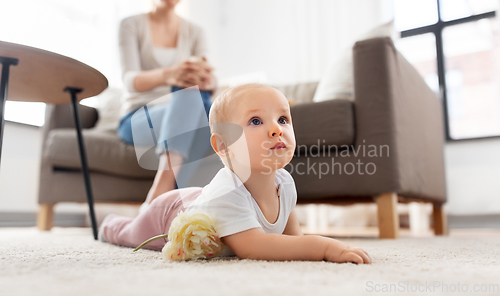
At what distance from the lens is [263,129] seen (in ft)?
2.01

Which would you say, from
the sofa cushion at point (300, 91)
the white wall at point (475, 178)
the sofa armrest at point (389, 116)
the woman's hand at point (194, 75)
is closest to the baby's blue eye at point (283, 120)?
the woman's hand at point (194, 75)

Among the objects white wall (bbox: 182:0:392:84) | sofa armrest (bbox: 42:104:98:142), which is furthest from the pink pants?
white wall (bbox: 182:0:392:84)

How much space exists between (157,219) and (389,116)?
0.77 meters

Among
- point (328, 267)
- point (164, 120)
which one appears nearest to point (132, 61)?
point (164, 120)

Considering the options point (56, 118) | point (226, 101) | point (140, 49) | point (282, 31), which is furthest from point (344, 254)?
point (282, 31)

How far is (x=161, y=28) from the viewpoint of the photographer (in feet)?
5.05

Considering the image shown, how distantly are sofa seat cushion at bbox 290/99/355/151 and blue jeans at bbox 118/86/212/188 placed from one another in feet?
1.51

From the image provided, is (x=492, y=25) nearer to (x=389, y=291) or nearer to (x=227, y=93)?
(x=227, y=93)

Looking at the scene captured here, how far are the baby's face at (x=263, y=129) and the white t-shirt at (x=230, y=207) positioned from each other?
4cm

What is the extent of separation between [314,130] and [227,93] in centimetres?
64

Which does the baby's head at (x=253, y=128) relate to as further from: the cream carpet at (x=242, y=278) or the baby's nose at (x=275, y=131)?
the cream carpet at (x=242, y=278)

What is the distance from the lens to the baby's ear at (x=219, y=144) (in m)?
0.64

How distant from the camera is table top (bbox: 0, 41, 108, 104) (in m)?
0.85

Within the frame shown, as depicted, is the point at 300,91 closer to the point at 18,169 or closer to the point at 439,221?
the point at 439,221
